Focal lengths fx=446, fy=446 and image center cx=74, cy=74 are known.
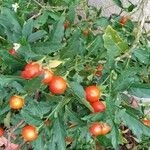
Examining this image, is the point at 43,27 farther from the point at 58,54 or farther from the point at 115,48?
the point at 115,48

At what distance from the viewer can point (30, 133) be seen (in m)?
1.41

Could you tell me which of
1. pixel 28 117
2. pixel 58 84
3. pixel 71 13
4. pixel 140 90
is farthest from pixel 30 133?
pixel 71 13

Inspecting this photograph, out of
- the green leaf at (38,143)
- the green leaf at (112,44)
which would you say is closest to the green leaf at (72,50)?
the green leaf at (112,44)

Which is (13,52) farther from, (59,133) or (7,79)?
(59,133)

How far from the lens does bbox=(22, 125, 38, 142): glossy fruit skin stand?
1403 millimetres

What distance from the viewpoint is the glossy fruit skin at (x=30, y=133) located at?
140 centimetres

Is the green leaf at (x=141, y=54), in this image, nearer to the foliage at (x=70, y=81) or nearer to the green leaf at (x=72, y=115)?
the foliage at (x=70, y=81)

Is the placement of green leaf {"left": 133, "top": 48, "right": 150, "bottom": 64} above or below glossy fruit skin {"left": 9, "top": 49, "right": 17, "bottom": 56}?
below

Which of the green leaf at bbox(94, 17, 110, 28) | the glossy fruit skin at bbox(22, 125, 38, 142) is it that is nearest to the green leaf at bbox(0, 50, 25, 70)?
the glossy fruit skin at bbox(22, 125, 38, 142)

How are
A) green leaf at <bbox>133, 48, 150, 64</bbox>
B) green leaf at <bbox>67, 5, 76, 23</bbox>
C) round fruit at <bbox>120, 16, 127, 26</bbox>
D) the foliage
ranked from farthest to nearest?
1. round fruit at <bbox>120, 16, 127, 26</bbox>
2. green leaf at <bbox>67, 5, 76, 23</bbox>
3. green leaf at <bbox>133, 48, 150, 64</bbox>
4. the foliage

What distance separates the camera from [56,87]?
4.01 ft

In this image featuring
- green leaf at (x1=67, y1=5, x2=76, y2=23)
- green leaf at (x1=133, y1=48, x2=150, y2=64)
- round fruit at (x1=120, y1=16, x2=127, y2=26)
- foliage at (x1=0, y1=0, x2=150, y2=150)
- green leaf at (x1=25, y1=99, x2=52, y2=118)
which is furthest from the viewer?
round fruit at (x1=120, y1=16, x2=127, y2=26)

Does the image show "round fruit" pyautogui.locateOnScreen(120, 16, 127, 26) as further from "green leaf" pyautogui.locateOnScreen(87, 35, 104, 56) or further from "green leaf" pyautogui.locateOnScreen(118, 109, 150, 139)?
"green leaf" pyautogui.locateOnScreen(118, 109, 150, 139)

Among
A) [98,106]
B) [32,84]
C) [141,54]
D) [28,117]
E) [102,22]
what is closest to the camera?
[32,84]
